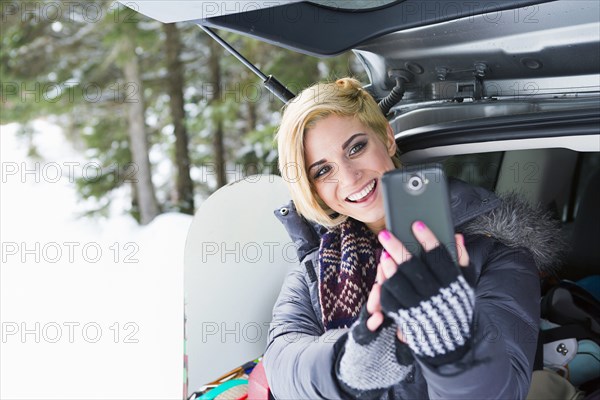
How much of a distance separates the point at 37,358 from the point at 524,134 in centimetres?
310

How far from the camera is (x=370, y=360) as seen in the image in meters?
1.16

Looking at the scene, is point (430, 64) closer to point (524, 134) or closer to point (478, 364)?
point (524, 134)

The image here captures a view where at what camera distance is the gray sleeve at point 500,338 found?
1.06m

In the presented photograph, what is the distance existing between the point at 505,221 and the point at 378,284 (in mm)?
545

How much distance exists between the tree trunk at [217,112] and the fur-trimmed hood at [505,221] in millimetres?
4383

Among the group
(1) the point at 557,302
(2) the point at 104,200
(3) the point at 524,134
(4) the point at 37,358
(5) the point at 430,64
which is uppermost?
(5) the point at 430,64

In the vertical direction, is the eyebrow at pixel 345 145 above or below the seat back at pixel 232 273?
above

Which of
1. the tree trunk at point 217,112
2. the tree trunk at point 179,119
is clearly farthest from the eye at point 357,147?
the tree trunk at point 179,119

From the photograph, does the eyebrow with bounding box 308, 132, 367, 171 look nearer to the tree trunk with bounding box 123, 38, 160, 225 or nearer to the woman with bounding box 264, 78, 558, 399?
the woman with bounding box 264, 78, 558, 399

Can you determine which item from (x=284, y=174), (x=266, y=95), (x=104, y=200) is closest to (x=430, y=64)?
(x=284, y=174)

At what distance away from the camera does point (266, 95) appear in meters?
6.18

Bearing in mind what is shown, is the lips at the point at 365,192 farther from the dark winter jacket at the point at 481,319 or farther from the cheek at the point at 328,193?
the dark winter jacket at the point at 481,319

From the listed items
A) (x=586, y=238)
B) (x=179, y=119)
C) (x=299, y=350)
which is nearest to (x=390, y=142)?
A: (x=299, y=350)

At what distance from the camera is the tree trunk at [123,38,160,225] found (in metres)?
6.13
